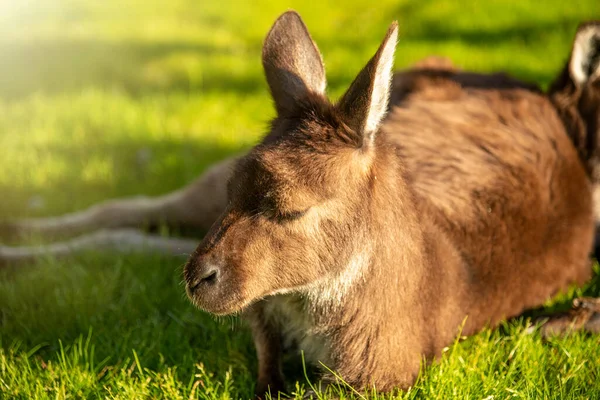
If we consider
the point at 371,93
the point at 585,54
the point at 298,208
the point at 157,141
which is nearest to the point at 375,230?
the point at 298,208

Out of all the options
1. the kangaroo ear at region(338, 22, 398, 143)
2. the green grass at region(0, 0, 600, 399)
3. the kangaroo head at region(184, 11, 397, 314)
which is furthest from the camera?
the green grass at region(0, 0, 600, 399)

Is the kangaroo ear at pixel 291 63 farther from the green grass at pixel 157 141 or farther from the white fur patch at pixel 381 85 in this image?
the green grass at pixel 157 141

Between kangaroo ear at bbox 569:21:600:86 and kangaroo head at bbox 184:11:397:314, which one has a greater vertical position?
kangaroo ear at bbox 569:21:600:86

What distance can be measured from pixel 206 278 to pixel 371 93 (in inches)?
35.5

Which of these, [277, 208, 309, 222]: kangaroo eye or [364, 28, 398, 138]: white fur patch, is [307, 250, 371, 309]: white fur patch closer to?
[277, 208, 309, 222]: kangaroo eye

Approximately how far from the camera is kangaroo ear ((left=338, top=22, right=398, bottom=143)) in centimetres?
272

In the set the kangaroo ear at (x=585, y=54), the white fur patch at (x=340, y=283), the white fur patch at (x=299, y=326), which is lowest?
the white fur patch at (x=299, y=326)

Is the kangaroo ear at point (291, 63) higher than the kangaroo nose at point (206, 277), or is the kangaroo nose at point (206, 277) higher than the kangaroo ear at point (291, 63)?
the kangaroo ear at point (291, 63)

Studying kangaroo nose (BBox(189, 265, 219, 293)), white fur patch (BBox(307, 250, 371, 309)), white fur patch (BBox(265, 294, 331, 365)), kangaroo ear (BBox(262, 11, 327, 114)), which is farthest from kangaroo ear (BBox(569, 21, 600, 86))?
kangaroo nose (BBox(189, 265, 219, 293))

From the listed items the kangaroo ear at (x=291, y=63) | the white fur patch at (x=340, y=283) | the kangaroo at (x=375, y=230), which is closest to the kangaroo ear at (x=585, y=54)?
the kangaroo at (x=375, y=230)

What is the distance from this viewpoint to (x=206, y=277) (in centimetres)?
294

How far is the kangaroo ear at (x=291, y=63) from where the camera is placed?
321cm

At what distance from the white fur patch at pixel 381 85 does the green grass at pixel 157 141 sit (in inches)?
44.7

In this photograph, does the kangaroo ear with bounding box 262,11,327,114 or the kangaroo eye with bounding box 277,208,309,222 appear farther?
the kangaroo ear with bounding box 262,11,327,114
